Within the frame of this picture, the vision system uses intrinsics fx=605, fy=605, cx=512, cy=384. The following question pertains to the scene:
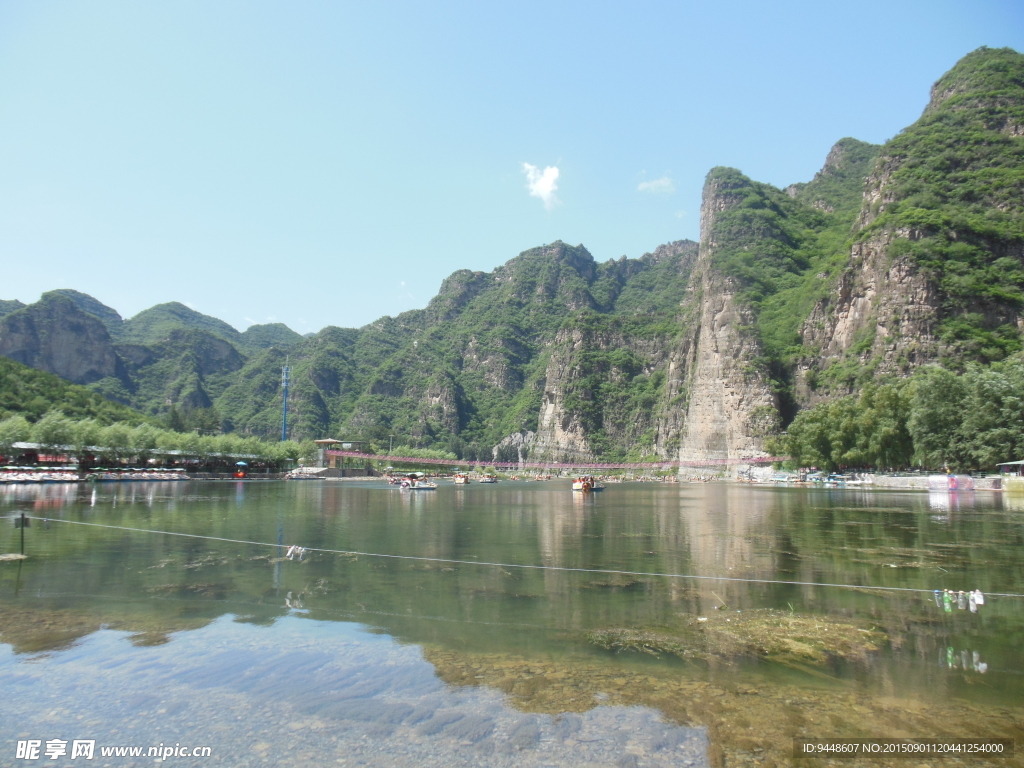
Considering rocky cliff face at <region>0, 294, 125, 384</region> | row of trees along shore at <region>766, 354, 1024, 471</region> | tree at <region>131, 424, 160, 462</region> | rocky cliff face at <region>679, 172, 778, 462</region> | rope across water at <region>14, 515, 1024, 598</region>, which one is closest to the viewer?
rope across water at <region>14, 515, 1024, 598</region>

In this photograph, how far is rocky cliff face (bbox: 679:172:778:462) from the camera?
116875 mm

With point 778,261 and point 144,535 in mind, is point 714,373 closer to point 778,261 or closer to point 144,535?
point 778,261

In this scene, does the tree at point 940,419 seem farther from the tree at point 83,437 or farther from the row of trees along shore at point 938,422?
the tree at point 83,437

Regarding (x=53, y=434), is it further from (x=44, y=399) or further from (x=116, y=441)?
(x=44, y=399)

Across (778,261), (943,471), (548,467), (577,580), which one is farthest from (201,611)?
(548,467)

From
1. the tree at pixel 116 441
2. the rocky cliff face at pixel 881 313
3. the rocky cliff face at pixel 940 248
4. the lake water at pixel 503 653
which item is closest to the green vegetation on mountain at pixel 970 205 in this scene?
the rocky cliff face at pixel 940 248

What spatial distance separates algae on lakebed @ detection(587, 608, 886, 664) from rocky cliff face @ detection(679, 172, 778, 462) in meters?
111

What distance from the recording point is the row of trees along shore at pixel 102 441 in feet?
220

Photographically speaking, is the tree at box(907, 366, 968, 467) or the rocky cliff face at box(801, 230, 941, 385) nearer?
the tree at box(907, 366, 968, 467)

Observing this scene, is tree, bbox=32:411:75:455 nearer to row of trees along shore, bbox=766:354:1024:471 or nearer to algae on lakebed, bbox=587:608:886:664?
algae on lakebed, bbox=587:608:886:664

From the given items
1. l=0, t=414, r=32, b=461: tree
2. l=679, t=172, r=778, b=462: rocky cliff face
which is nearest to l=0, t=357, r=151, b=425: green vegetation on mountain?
l=0, t=414, r=32, b=461: tree

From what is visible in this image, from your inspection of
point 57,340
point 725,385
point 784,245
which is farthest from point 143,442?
point 784,245

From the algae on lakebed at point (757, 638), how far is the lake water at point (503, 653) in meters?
0.06

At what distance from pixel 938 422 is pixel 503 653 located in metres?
61.3
